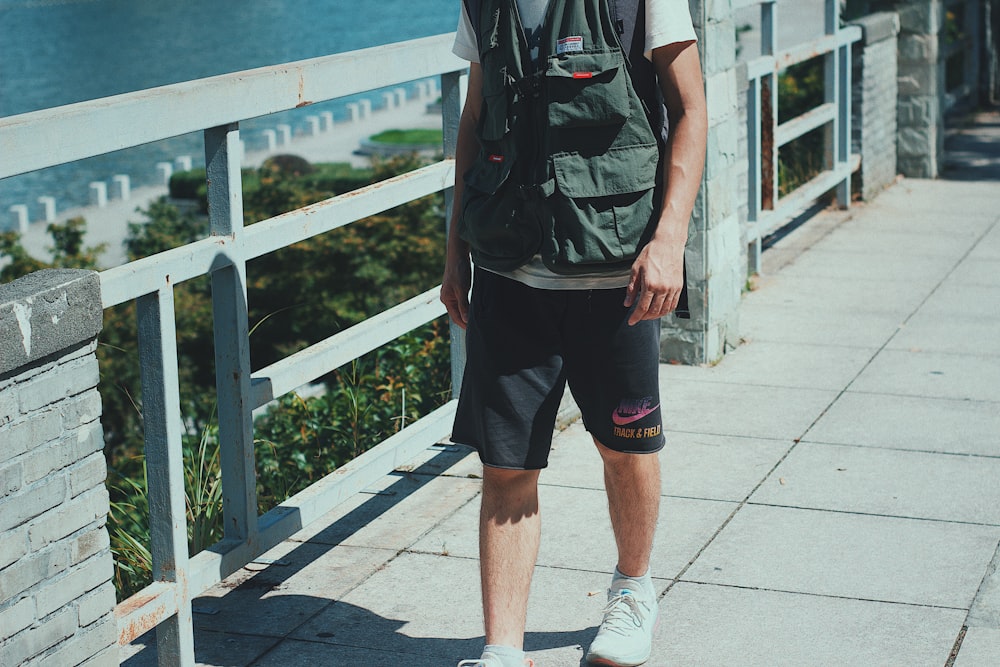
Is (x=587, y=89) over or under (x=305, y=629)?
over

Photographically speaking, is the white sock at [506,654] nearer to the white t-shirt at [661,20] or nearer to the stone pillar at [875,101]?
the white t-shirt at [661,20]

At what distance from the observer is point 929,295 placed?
24.1ft

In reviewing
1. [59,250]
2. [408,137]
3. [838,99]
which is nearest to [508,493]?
[838,99]

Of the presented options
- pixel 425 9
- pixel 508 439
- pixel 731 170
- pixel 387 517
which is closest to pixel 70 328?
pixel 508 439

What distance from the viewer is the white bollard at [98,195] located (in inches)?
1499

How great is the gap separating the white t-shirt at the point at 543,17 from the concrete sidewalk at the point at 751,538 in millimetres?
1012

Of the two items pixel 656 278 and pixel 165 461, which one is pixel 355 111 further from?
pixel 656 278

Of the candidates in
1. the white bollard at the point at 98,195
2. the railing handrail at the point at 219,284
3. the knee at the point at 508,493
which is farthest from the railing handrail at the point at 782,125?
the white bollard at the point at 98,195

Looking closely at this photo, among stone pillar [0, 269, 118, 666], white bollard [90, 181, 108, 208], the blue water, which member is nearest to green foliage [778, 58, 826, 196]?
stone pillar [0, 269, 118, 666]

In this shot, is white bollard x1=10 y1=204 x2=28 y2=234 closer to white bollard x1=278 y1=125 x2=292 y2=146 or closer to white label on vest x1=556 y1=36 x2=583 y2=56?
white bollard x1=278 y1=125 x2=292 y2=146

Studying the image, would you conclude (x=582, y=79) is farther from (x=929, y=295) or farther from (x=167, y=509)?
(x=929, y=295)

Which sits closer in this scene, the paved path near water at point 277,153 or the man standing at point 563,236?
the man standing at point 563,236

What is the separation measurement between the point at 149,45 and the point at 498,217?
295 ft

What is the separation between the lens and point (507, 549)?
3.25 meters
